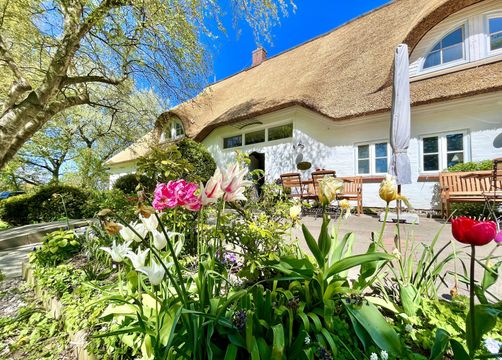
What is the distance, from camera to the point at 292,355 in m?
0.99

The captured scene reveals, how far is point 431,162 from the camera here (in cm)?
655

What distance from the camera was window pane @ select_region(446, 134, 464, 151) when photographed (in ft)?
20.2

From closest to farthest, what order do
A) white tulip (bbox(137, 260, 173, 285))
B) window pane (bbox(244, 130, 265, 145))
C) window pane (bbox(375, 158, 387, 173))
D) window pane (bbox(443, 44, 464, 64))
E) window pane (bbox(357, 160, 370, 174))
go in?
white tulip (bbox(137, 260, 173, 285)) → window pane (bbox(443, 44, 464, 64)) → window pane (bbox(375, 158, 387, 173)) → window pane (bbox(357, 160, 370, 174)) → window pane (bbox(244, 130, 265, 145))

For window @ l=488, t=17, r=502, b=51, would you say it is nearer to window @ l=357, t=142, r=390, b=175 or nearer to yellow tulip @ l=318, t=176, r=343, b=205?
window @ l=357, t=142, r=390, b=175

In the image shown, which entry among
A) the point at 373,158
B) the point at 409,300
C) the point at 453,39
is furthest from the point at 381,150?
the point at 409,300

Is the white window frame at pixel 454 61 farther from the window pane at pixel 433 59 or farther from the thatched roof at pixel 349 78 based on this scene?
the thatched roof at pixel 349 78

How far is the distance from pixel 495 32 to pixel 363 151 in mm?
4306

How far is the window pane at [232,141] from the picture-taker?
35.0 feet

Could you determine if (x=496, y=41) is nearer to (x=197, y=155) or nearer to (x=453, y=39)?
(x=453, y=39)

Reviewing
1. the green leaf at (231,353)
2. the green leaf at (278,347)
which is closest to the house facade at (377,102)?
the green leaf at (278,347)

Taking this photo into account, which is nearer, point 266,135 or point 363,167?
point 363,167

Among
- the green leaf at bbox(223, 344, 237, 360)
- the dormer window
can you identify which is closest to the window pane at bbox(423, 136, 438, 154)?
the green leaf at bbox(223, 344, 237, 360)

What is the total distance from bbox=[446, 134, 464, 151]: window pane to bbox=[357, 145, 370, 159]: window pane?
200 cm

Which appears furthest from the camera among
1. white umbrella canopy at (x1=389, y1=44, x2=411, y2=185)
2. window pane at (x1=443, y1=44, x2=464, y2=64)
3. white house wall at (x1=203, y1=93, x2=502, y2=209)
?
window pane at (x1=443, y1=44, x2=464, y2=64)
